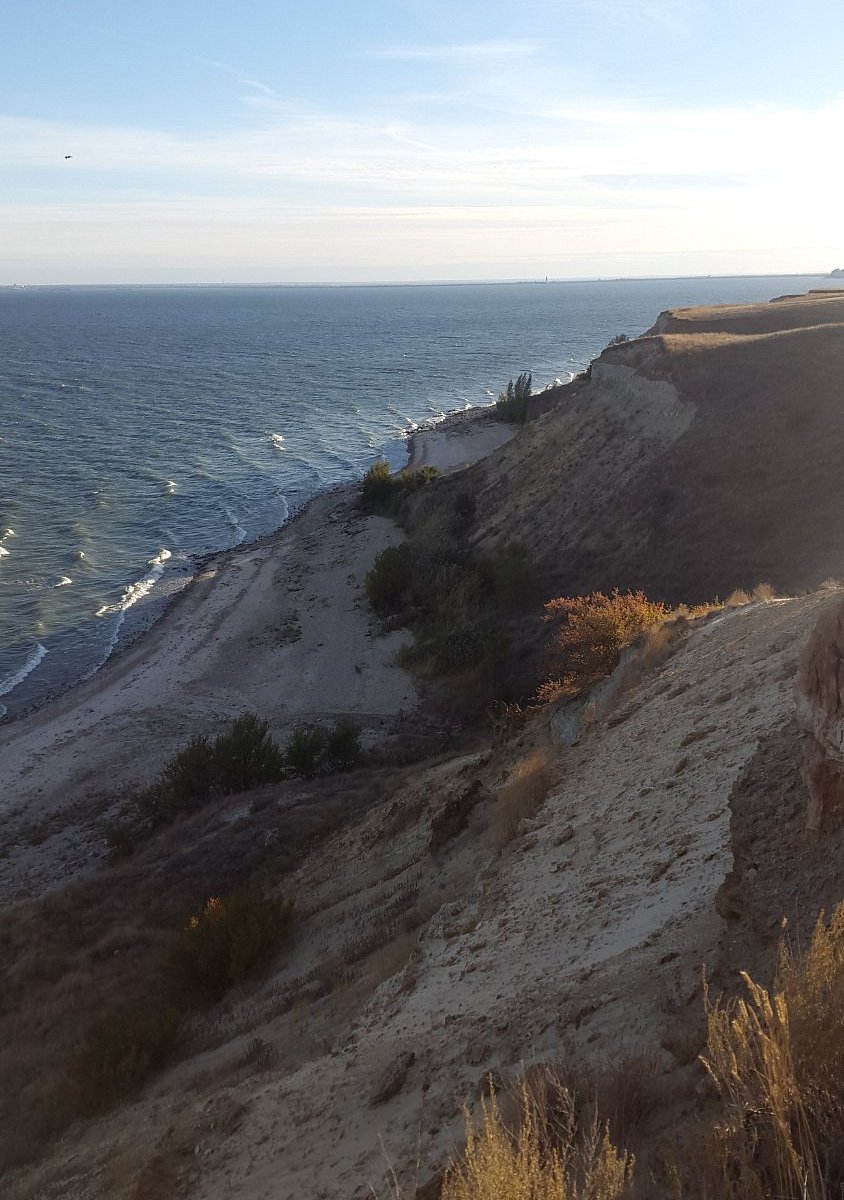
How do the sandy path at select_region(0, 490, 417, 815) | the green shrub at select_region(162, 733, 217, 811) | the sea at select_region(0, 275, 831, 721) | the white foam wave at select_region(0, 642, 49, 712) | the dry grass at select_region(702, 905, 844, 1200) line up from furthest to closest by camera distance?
the sea at select_region(0, 275, 831, 721) < the white foam wave at select_region(0, 642, 49, 712) < the sandy path at select_region(0, 490, 417, 815) < the green shrub at select_region(162, 733, 217, 811) < the dry grass at select_region(702, 905, 844, 1200)

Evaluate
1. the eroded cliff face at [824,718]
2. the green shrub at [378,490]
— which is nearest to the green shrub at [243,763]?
the eroded cliff face at [824,718]

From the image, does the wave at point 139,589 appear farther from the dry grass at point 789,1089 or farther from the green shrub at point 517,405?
the dry grass at point 789,1089

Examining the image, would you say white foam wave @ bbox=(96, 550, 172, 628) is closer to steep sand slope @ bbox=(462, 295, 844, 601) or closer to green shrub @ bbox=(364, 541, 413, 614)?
green shrub @ bbox=(364, 541, 413, 614)

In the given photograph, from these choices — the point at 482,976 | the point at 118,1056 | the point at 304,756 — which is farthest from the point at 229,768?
the point at 482,976

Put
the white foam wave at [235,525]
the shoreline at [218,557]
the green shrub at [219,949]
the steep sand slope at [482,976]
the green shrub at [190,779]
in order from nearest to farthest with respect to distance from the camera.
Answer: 1. the steep sand slope at [482,976]
2. the green shrub at [219,949]
3. the green shrub at [190,779]
4. the shoreline at [218,557]
5. the white foam wave at [235,525]

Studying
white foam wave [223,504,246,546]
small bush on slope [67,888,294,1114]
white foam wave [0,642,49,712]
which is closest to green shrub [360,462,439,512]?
white foam wave [223,504,246,546]

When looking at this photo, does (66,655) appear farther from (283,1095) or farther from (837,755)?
(837,755)

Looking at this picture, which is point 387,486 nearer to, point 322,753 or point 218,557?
point 218,557
